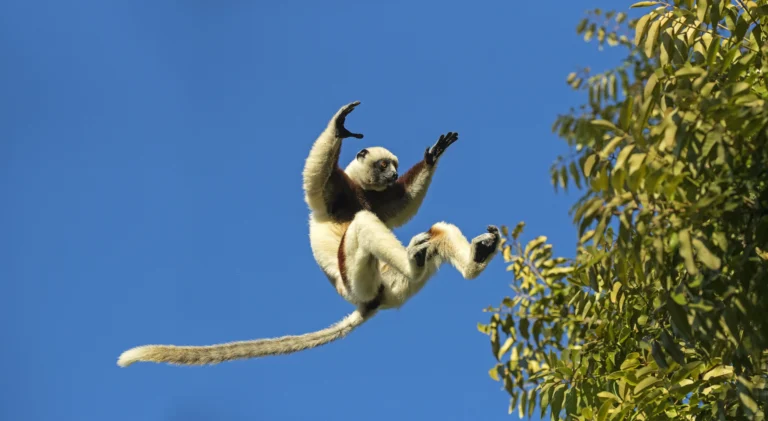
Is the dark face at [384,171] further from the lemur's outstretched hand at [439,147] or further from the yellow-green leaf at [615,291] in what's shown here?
the yellow-green leaf at [615,291]

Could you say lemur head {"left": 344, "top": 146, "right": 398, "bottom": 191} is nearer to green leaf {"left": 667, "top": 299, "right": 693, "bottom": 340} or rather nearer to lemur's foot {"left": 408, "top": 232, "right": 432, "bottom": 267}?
lemur's foot {"left": 408, "top": 232, "right": 432, "bottom": 267}

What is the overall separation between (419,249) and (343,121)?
1.79 meters

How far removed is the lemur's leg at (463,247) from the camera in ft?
22.8

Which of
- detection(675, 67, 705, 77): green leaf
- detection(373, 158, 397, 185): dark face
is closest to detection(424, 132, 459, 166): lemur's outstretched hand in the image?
detection(373, 158, 397, 185): dark face

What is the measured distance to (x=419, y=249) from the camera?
742 cm

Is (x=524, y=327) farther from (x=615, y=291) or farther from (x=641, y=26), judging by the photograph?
(x=641, y=26)

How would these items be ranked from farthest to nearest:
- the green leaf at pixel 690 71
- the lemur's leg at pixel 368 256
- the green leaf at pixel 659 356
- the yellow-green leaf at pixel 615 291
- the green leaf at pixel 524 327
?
1. the lemur's leg at pixel 368 256
2. the green leaf at pixel 524 327
3. the yellow-green leaf at pixel 615 291
4. the green leaf at pixel 659 356
5. the green leaf at pixel 690 71

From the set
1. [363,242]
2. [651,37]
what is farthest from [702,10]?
[363,242]

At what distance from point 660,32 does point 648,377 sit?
1995 mm

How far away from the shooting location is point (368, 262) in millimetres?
8125

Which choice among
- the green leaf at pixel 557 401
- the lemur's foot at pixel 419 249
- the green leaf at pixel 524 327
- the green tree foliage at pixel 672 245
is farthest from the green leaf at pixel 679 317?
the lemur's foot at pixel 419 249

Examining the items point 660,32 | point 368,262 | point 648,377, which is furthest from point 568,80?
point 648,377

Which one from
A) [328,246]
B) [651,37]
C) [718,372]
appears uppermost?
[328,246]

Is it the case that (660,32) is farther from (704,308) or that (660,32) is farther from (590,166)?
(704,308)
